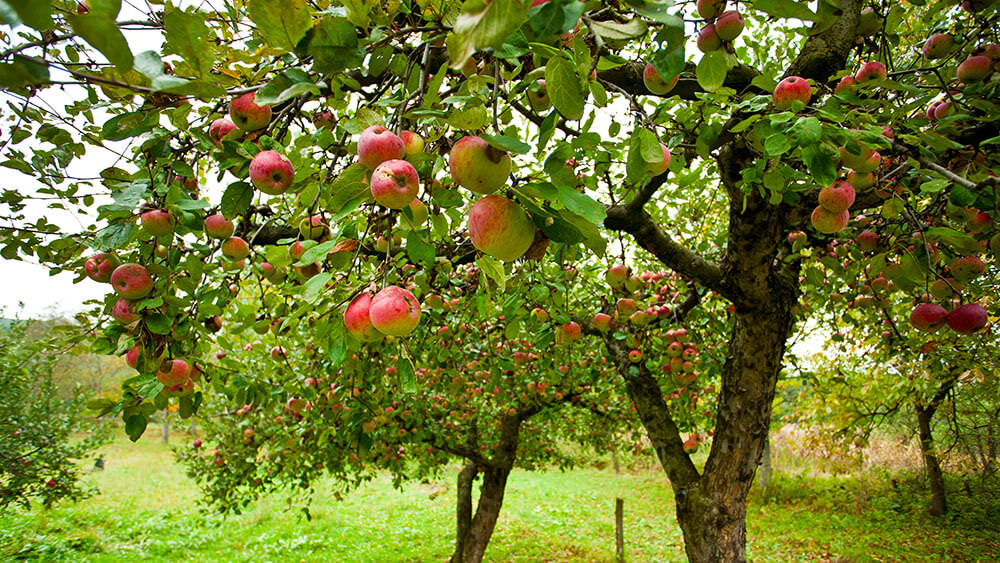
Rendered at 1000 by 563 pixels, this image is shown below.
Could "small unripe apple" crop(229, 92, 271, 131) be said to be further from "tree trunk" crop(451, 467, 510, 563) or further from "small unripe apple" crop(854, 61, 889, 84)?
"tree trunk" crop(451, 467, 510, 563)

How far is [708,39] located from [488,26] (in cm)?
124

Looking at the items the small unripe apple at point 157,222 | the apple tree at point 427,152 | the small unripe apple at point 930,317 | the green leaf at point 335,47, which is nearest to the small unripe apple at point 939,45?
the apple tree at point 427,152

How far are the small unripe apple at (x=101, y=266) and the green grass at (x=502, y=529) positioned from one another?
6177mm

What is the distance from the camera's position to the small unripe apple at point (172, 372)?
4.57ft

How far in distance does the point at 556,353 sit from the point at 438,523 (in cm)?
892

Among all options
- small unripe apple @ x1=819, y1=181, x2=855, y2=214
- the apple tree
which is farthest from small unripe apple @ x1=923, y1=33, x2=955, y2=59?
small unripe apple @ x1=819, y1=181, x2=855, y2=214

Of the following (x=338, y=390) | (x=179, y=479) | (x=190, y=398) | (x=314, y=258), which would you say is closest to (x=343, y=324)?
(x=314, y=258)

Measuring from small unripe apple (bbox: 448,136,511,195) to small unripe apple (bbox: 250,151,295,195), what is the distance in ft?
1.59

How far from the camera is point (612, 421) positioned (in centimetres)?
681

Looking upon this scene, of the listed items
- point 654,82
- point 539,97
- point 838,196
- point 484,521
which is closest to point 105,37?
point 539,97

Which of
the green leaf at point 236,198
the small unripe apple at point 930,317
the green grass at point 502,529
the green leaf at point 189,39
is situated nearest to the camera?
the green leaf at point 189,39

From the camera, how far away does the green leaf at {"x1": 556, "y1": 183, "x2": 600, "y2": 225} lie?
760 millimetres

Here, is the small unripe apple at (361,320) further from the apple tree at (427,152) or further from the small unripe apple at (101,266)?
the small unripe apple at (101,266)

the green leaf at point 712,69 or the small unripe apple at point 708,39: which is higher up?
the small unripe apple at point 708,39
